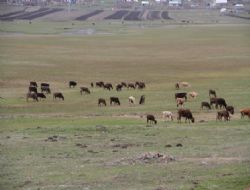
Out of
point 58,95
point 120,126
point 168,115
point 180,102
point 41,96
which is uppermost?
point 120,126

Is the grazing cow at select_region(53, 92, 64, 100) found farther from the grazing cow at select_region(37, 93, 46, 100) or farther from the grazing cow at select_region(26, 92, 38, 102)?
the grazing cow at select_region(26, 92, 38, 102)

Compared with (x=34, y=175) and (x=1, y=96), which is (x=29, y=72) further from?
(x=34, y=175)

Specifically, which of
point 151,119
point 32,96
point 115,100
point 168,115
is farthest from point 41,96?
point 151,119

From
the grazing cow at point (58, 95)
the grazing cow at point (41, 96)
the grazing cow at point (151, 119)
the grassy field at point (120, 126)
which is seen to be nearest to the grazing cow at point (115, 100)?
the grassy field at point (120, 126)

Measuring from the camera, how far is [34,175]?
1484 cm

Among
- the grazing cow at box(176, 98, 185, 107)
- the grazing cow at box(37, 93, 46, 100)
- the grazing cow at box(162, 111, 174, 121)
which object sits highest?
the grazing cow at box(162, 111, 174, 121)

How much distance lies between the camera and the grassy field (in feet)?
47.8

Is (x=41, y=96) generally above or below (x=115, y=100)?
below

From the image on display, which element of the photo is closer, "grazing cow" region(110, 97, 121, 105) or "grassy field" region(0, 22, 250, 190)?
"grassy field" region(0, 22, 250, 190)

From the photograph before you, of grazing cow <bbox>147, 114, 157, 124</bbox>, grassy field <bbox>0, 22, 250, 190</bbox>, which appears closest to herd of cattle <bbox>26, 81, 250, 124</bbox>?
grazing cow <bbox>147, 114, 157, 124</bbox>

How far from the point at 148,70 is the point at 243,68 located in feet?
25.3

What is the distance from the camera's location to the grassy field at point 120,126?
47.8 ft

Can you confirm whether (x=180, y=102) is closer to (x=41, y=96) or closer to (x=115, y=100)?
(x=115, y=100)

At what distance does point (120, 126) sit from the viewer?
2434 cm
